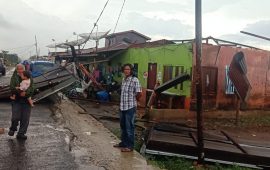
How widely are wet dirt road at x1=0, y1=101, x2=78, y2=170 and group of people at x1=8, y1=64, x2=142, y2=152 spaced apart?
1.59 ft

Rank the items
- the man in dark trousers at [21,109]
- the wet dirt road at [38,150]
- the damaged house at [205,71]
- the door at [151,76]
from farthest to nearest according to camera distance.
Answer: the door at [151,76] < the damaged house at [205,71] < the man in dark trousers at [21,109] < the wet dirt road at [38,150]

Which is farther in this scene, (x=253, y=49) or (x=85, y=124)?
(x=253, y=49)

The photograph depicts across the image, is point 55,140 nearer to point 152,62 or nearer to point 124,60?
point 152,62

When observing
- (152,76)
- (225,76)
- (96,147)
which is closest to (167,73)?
(152,76)

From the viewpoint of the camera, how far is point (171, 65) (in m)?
19.0

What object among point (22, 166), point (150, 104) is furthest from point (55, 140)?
point (150, 104)

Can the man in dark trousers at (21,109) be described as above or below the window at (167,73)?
below

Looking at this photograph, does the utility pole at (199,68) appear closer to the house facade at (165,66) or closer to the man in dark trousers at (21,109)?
the man in dark trousers at (21,109)

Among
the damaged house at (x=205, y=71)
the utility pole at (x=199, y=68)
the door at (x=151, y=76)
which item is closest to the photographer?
the utility pole at (x=199, y=68)

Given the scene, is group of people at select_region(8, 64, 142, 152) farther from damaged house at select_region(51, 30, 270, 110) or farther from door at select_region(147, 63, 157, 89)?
door at select_region(147, 63, 157, 89)

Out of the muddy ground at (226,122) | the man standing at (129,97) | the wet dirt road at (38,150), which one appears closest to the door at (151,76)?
the muddy ground at (226,122)

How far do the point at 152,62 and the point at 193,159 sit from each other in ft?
40.6

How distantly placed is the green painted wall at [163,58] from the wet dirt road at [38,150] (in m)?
7.85

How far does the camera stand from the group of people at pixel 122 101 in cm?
815
